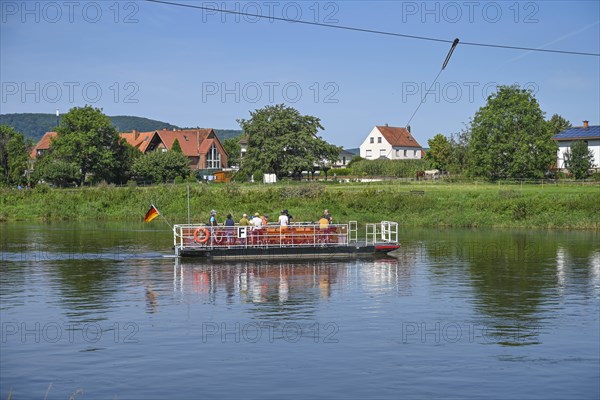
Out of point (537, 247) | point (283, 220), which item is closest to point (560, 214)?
point (537, 247)

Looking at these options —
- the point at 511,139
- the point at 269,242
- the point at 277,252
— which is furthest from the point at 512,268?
the point at 511,139

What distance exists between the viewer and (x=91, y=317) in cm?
2650

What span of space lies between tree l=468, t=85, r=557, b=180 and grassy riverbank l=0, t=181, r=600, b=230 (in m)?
7.70

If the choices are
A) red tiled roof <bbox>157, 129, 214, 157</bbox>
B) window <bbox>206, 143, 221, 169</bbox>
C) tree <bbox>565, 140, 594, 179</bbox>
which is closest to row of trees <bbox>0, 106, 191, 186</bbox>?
red tiled roof <bbox>157, 129, 214, 157</bbox>

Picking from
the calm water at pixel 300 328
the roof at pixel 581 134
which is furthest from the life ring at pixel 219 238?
the roof at pixel 581 134

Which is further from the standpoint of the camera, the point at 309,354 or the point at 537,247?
the point at 537,247

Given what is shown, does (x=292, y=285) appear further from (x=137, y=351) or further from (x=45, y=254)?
(x=45, y=254)

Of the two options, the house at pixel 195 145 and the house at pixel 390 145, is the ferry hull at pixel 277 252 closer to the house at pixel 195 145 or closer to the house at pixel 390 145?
the house at pixel 195 145

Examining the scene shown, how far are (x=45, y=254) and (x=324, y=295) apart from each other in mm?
20821

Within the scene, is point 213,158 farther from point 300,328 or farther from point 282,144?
point 300,328

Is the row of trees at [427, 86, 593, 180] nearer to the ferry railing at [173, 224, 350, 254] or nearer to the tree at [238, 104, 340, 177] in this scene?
the tree at [238, 104, 340, 177]

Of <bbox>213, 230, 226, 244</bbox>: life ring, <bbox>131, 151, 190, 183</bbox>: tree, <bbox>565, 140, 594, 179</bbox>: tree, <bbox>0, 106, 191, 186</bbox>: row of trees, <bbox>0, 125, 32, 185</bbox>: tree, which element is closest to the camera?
<bbox>213, 230, 226, 244</bbox>: life ring

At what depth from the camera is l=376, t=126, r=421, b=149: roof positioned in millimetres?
171500

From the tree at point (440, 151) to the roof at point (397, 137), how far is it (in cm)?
3440
